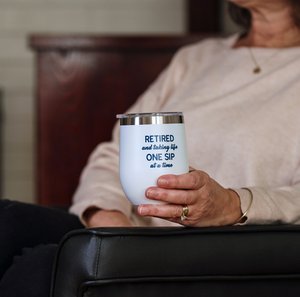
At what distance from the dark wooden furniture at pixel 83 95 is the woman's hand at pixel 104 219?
796 mm

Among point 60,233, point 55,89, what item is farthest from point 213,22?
point 60,233

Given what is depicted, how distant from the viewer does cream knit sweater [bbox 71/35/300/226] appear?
1.01 m

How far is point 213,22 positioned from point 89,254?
7.92 feet

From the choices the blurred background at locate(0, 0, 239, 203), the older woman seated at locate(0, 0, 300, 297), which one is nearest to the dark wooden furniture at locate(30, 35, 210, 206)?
the older woman seated at locate(0, 0, 300, 297)

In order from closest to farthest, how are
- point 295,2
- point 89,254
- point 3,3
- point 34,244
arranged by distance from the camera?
1. point 89,254
2. point 34,244
3. point 295,2
4. point 3,3

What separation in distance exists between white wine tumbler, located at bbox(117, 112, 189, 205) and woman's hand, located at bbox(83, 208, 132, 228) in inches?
14.4

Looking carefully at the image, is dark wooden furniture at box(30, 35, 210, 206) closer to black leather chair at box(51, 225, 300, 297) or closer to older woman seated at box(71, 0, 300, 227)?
older woman seated at box(71, 0, 300, 227)

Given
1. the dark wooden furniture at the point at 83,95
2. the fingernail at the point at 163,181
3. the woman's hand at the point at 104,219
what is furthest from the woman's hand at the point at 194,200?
the dark wooden furniture at the point at 83,95

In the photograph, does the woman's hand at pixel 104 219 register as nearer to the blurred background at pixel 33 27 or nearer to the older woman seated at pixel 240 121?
the older woman seated at pixel 240 121

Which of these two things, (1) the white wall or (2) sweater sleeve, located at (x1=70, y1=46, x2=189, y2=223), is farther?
(1) the white wall

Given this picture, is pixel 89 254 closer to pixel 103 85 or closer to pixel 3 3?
pixel 103 85

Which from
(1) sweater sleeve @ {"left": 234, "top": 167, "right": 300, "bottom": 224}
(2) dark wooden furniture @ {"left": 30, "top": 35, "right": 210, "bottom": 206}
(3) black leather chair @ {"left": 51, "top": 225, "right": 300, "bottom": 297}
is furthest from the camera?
(2) dark wooden furniture @ {"left": 30, "top": 35, "right": 210, "bottom": 206}

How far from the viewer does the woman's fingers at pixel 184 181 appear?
597 millimetres

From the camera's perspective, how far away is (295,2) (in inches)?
48.0
